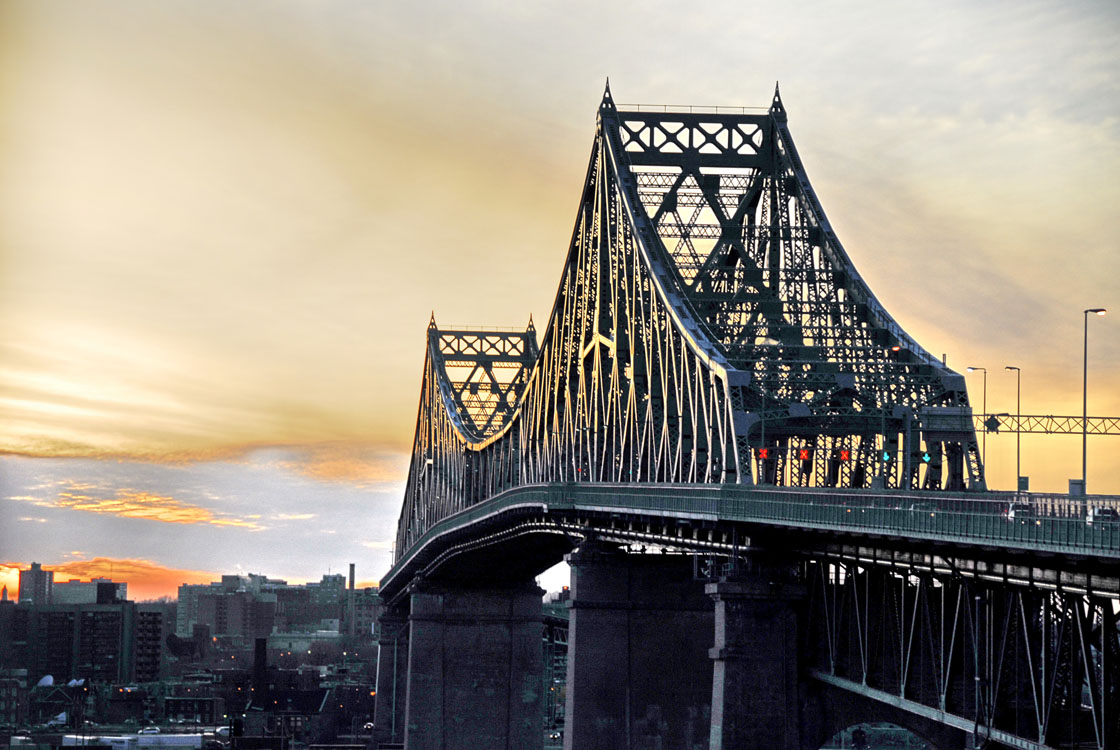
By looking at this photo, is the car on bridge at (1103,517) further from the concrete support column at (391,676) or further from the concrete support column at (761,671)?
the concrete support column at (391,676)

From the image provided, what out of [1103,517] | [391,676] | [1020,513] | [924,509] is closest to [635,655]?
[924,509]

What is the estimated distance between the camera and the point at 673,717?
230ft

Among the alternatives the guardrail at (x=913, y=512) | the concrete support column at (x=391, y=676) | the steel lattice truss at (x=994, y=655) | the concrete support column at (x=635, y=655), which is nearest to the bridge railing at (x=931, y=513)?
the guardrail at (x=913, y=512)

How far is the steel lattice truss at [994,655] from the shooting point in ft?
108

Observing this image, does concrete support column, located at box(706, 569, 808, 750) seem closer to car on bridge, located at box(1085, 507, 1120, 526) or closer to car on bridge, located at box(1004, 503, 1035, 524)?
car on bridge, located at box(1004, 503, 1035, 524)

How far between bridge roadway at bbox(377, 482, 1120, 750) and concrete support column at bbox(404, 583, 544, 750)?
28754 millimetres

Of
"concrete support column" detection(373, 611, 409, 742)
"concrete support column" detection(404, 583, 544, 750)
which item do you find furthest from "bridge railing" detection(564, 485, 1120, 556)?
"concrete support column" detection(373, 611, 409, 742)

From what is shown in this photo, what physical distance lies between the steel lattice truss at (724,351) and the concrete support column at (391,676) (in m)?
53.3

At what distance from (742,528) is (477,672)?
Answer: 6958 centimetres

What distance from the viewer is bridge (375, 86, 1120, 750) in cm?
3578

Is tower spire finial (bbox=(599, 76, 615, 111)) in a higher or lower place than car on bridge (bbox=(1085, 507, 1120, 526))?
higher

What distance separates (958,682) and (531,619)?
266 feet

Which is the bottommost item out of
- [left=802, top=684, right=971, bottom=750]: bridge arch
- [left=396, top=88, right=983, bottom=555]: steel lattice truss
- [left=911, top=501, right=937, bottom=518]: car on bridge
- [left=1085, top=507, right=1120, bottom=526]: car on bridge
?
[left=802, top=684, right=971, bottom=750]: bridge arch

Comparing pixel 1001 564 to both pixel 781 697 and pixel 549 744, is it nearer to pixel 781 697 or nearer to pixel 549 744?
pixel 781 697
